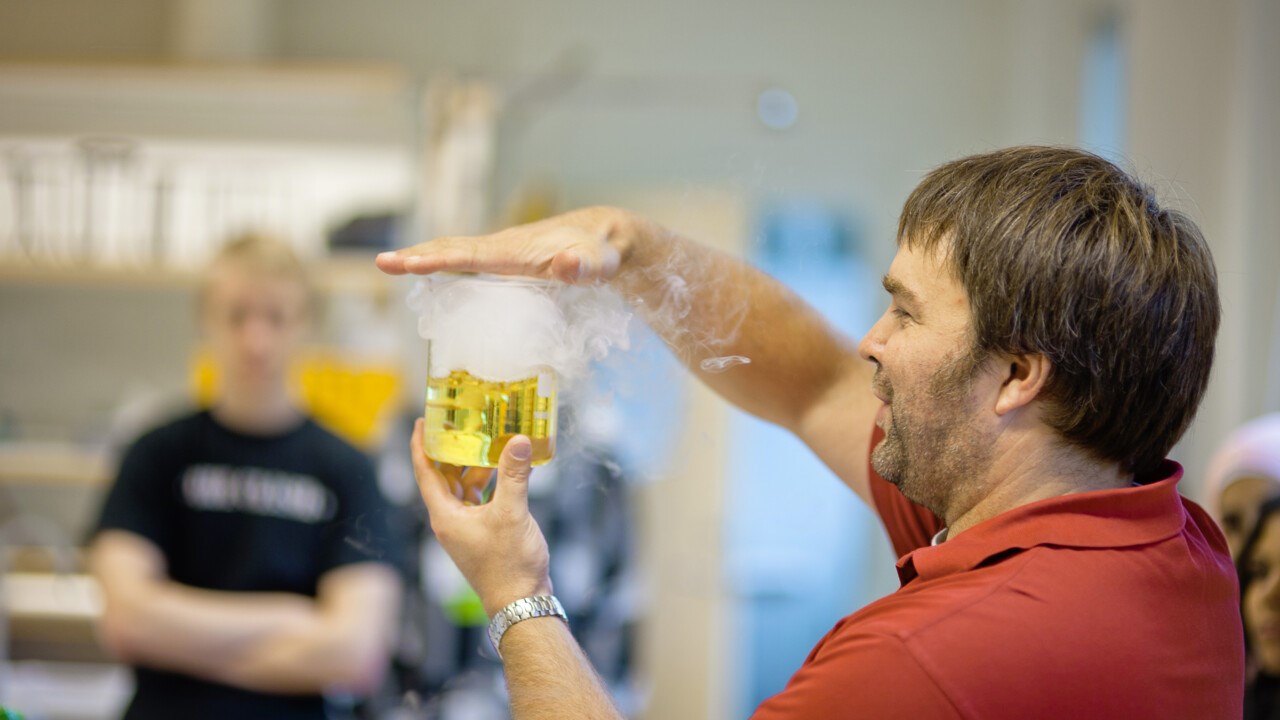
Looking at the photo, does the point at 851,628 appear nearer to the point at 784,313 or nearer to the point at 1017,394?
the point at 1017,394

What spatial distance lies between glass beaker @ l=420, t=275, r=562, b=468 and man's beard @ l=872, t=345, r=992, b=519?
35 cm

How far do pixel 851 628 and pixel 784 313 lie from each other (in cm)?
53

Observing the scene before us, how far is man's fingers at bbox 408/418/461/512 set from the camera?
3.70 ft

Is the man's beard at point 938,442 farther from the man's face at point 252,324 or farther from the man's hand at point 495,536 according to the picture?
the man's face at point 252,324

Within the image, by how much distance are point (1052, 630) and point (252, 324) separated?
178 cm

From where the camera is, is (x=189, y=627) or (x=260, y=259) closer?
(x=189, y=627)

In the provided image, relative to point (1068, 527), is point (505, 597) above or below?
below

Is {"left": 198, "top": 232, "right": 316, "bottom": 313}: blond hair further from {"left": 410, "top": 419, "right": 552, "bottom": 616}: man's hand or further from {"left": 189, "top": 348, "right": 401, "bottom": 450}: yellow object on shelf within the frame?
{"left": 189, "top": 348, "right": 401, "bottom": 450}: yellow object on shelf

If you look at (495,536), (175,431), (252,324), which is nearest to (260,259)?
(252,324)

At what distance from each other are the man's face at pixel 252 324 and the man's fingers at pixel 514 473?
130cm

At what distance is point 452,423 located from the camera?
42.4 inches

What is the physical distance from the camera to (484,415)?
1.06 meters

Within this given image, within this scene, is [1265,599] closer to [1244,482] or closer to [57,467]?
[1244,482]

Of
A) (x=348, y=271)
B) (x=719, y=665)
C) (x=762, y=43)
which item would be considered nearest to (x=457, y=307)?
(x=348, y=271)
